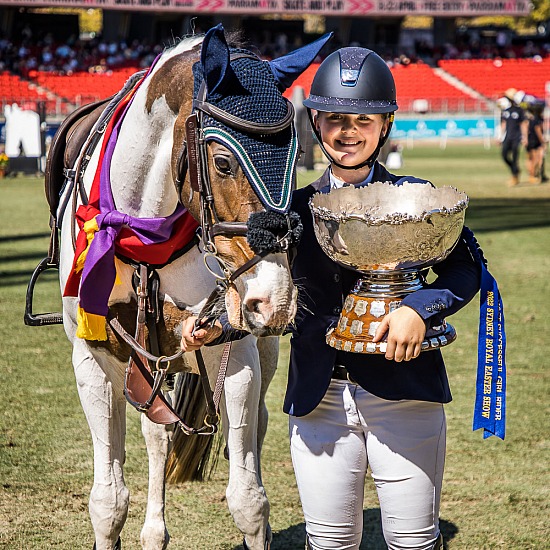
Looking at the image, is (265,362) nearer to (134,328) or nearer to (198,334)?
(134,328)

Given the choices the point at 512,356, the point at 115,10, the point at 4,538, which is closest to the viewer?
the point at 4,538

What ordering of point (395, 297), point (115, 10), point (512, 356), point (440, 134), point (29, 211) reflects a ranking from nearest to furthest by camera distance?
1. point (395, 297)
2. point (512, 356)
3. point (29, 211)
4. point (440, 134)
5. point (115, 10)

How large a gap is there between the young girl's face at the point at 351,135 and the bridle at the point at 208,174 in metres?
0.15

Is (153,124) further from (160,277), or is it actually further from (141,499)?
(141,499)

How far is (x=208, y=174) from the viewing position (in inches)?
106

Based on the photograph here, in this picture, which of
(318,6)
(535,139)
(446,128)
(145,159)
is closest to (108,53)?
(318,6)

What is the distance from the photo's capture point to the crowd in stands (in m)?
42.5

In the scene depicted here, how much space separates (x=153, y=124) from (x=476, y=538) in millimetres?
2486

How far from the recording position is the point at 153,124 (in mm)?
3107

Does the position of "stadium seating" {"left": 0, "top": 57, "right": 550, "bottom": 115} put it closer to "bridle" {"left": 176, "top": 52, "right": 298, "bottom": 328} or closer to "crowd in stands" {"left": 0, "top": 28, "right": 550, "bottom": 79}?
"crowd in stands" {"left": 0, "top": 28, "right": 550, "bottom": 79}

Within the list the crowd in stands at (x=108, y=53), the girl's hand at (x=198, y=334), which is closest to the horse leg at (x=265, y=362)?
the girl's hand at (x=198, y=334)

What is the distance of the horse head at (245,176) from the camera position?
8.39ft

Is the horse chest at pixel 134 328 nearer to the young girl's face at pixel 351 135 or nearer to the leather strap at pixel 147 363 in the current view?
the leather strap at pixel 147 363

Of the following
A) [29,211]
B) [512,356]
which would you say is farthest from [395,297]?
[29,211]
